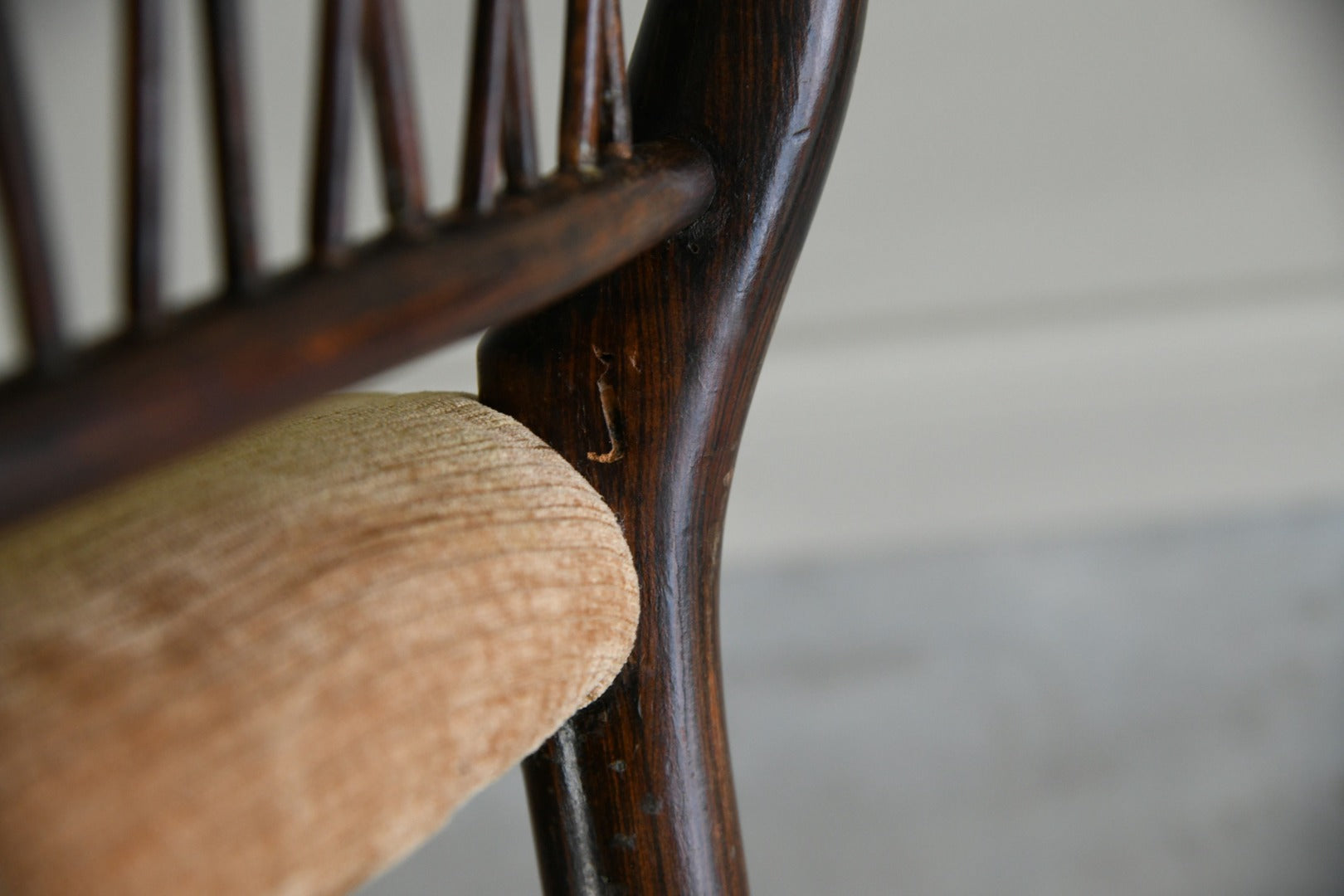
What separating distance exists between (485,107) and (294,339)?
0.04 meters

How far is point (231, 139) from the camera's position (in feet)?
0.33

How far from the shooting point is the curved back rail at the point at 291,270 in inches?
3.5

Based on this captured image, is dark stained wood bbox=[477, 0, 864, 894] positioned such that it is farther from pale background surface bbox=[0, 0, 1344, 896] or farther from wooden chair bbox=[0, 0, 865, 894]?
pale background surface bbox=[0, 0, 1344, 896]

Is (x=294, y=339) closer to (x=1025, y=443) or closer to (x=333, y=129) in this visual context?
(x=333, y=129)

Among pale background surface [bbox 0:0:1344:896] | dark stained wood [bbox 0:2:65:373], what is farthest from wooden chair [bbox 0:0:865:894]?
pale background surface [bbox 0:0:1344:896]

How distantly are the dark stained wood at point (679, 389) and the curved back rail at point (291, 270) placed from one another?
0.04 metres

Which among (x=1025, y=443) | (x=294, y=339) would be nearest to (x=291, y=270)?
(x=294, y=339)

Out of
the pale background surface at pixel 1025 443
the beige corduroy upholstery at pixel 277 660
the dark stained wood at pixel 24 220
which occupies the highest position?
the dark stained wood at pixel 24 220

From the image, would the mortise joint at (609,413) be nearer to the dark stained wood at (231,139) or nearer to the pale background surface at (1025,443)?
the dark stained wood at (231,139)

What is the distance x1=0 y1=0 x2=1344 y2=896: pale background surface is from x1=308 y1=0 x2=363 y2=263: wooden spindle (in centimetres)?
58

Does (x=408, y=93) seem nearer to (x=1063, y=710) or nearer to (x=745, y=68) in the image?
(x=745, y=68)

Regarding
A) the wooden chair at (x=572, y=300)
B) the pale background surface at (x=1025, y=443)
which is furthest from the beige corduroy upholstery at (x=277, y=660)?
the pale background surface at (x=1025, y=443)

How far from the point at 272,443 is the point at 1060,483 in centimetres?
79

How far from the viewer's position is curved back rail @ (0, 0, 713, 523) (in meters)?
0.09
